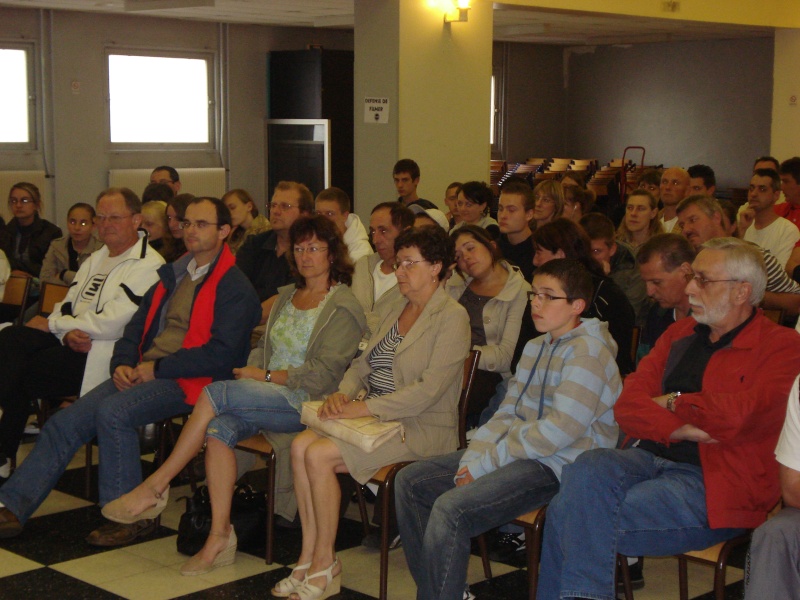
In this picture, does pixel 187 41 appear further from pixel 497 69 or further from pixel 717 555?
pixel 717 555

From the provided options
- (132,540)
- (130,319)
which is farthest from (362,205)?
(132,540)

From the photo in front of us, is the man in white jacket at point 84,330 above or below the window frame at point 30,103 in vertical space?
below

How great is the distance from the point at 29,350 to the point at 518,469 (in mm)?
2444

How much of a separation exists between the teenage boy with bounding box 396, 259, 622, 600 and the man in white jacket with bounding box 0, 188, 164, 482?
5.77 ft

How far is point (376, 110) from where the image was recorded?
7.52m

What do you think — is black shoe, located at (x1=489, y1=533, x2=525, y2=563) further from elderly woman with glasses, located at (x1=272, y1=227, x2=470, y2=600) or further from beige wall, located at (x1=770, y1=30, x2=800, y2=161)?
beige wall, located at (x1=770, y1=30, x2=800, y2=161)

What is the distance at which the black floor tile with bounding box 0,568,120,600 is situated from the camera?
3.25 m

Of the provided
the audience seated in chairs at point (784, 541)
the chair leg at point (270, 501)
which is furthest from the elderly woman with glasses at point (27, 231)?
Answer: the audience seated in chairs at point (784, 541)

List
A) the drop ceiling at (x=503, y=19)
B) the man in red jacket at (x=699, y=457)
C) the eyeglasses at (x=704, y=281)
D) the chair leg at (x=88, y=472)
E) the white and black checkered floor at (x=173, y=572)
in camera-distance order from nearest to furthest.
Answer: the man in red jacket at (x=699, y=457)
the eyeglasses at (x=704, y=281)
the white and black checkered floor at (x=173, y=572)
the chair leg at (x=88, y=472)
the drop ceiling at (x=503, y=19)

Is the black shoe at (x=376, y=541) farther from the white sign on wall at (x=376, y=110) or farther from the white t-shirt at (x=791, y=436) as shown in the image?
the white sign on wall at (x=376, y=110)

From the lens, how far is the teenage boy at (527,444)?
112 inches

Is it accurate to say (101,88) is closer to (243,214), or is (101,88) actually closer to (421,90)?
(421,90)

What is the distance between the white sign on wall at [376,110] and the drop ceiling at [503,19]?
1.60m

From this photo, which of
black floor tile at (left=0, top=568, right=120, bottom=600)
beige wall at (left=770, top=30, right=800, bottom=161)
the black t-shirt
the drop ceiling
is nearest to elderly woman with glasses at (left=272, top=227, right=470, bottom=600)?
black floor tile at (left=0, top=568, right=120, bottom=600)
